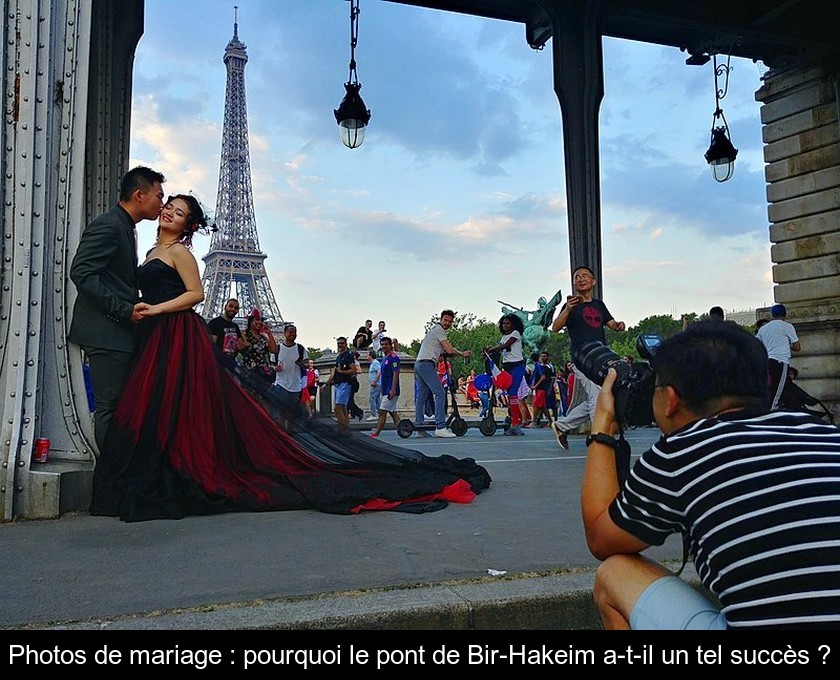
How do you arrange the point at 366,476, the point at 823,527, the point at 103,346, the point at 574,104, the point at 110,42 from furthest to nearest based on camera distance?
the point at 574,104 → the point at 110,42 → the point at 366,476 → the point at 103,346 → the point at 823,527

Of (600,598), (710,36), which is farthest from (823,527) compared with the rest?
(710,36)

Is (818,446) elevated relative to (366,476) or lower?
elevated

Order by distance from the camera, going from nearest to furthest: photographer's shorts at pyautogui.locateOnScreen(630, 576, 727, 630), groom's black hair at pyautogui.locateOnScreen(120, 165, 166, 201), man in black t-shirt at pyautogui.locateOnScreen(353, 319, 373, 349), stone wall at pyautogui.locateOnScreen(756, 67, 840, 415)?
1. photographer's shorts at pyautogui.locateOnScreen(630, 576, 727, 630)
2. groom's black hair at pyautogui.locateOnScreen(120, 165, 166, 201)
3. stone wall at pyautogui.locateOnScreen(756, 67, 840, 415)
4. man in black t-shirt at pyautogui.locateOnScreen(353, 319, 373, 349)

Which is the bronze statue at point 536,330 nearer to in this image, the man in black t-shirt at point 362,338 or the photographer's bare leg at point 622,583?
the man in black t-shirt at point 362,338

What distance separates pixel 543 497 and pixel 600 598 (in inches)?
127

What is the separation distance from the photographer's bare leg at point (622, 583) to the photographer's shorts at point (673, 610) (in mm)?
24

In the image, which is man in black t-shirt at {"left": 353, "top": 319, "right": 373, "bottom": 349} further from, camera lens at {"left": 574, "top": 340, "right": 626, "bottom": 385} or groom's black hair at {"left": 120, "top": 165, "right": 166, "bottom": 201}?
camera lens at {"left": 574, "top": 340, "right": 626, "bottom": 385}

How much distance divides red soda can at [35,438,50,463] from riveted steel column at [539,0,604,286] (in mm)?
7752

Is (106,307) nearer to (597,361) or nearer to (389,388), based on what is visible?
A: (597,361)

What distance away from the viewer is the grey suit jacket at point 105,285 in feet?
14.9

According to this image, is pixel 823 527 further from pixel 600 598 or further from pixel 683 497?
pixel 600 598

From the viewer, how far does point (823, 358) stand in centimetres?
1155

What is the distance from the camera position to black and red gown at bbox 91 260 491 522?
4.46m

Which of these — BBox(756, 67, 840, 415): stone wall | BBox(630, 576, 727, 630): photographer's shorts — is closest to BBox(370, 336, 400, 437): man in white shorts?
BBox(756, 67, 840, 415): stone wall
